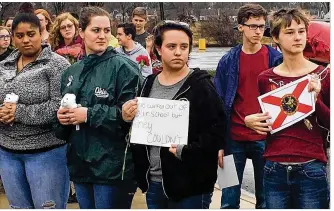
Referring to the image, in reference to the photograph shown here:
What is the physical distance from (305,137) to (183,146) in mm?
687

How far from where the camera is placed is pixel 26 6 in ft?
19.1

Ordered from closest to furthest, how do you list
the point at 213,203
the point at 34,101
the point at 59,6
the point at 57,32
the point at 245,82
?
the point at 34,101
the point at 245,82
the point at 213,203
the point at 57,32
the point at 59,6

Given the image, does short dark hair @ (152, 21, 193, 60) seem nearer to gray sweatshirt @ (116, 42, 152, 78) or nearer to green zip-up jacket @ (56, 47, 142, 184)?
green zip-up jacket @ (56, 47, 142, 184)

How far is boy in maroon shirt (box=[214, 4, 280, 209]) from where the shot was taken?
4.63 m

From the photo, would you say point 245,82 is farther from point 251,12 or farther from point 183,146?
point 183,146

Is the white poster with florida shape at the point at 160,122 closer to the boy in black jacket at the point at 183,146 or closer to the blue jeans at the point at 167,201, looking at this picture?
the boy in black jacket at the point at 183,146

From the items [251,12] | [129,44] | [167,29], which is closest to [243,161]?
[251,12]

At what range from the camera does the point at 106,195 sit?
12.4ft

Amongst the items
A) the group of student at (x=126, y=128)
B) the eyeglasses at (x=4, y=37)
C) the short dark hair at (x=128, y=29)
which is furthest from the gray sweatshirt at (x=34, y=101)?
the short dark hair at (x=128, y=29)

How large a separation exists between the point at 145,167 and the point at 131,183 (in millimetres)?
275

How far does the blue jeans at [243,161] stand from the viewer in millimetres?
4672

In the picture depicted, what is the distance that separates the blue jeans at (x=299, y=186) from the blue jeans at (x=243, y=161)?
1145mm

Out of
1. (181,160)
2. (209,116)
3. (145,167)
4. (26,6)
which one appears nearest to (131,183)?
(145,167)

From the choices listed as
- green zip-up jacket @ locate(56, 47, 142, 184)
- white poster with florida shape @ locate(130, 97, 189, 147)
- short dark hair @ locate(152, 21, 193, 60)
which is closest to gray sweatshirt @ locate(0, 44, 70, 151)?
green zip-up jacket @ locate(56, 47, 142, 184)
